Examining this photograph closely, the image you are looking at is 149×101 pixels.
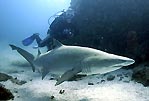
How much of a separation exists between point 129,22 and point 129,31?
595 millimetres

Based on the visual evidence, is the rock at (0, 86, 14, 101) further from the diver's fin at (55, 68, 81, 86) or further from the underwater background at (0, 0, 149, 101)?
the diver's fin at (55, 68, 81, 86)

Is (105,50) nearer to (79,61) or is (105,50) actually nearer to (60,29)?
(60,29)

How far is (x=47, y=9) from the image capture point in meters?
134

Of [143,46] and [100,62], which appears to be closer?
[100,62]

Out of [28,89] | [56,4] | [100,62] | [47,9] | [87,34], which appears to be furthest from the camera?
[47,9]

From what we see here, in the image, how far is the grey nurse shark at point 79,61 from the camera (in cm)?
402

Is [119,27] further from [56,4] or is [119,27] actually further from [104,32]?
[56,4]

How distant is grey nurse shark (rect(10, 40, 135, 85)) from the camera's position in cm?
402

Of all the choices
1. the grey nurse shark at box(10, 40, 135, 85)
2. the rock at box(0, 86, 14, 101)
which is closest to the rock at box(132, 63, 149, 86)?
the grey nurse shark at box(10, 40, 135, 85)

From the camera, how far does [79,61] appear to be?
14.6 ft

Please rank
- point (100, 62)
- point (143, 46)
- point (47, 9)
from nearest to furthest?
point (100, 62)
point (143, 46)
point (47, 9)

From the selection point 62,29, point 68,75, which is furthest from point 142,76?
point 62,29

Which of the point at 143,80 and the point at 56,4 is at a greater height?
the point at 56,4

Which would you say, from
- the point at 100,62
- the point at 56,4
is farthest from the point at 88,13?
the point at 56,4
